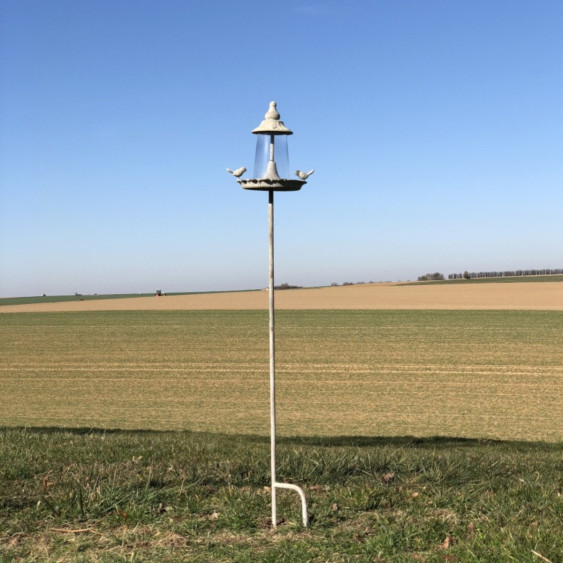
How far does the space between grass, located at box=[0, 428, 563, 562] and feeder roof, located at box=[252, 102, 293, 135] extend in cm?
329

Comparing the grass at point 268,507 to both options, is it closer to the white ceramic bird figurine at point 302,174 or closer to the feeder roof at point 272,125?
the white ceramic bird figurine at point 302,174

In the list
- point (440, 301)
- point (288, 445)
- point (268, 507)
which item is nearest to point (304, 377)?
point (288, 445)

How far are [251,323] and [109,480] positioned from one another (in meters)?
35.0

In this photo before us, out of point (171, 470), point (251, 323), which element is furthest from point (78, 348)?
point (171, 470)

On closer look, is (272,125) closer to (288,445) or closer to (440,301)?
(288,445)

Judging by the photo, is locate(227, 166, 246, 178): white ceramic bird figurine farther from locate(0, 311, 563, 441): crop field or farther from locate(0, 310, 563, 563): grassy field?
locate(0, 311, 563, 441): crop field

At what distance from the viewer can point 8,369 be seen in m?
25.4

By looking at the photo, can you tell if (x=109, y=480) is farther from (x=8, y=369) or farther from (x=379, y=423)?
(x=8, y=369)

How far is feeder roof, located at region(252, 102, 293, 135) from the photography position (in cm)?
619

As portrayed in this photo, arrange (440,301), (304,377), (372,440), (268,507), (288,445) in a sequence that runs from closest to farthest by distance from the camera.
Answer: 1. (268,507)
2. (288,445)
3. (372,440)
4. (304,377)
5. (440,301)

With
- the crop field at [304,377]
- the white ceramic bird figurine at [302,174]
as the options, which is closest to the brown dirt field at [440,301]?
the crop field at [304,377]

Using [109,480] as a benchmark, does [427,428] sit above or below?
below

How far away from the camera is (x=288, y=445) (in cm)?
1042

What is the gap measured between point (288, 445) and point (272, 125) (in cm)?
560
